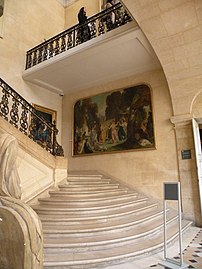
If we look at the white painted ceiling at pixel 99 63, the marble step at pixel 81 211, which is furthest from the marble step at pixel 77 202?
the white painted ceiling at pixel 99 63

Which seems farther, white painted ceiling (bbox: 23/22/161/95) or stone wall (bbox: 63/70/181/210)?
stone wall (bbox: 63/70/181/210)

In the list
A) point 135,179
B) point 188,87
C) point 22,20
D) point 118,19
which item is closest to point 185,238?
point 135,179

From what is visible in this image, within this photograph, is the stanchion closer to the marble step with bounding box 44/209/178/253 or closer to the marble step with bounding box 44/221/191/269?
the marble step with bounding box 44/221/191/269

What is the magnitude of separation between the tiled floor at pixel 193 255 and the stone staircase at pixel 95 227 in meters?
0.38

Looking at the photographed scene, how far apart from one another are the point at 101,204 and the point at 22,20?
8200mm

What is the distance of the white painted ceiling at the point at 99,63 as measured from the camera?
6.07 m

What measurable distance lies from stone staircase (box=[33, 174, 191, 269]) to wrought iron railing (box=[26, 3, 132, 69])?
4752mm

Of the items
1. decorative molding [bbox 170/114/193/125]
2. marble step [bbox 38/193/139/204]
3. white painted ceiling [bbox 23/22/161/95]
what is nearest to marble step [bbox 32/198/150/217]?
marble step [bbox 38/193/139/204]

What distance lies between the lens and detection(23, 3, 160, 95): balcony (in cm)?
611

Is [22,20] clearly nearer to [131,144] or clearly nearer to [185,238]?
[131,144]

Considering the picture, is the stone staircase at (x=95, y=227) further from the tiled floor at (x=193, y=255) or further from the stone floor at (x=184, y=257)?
the tiled floor at (x=193, y=255)

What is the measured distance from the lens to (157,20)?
5500mm

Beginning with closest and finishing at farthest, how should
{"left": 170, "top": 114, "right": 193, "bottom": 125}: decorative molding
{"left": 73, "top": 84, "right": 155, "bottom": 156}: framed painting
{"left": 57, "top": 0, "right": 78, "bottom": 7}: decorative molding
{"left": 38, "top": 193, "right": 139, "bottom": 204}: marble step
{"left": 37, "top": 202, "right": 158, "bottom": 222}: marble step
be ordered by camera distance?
1. {"left": 37, "top": 202, "right": 158, "bottom": 222}: marble step
2. {"left": 38, "top": 193, "right": 139, "bottom": 204}: marble step
3. {"left": 170, "top": 114, "right": 193, "bottom": 125}: decorative molding
4. {"left": 73, "top": 84, "right": 155, "bottom": 156}: framed painting
5. {"left": 57, "top": 0, "right": 78, "bottom": 7}: decorative molding

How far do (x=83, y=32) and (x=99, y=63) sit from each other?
46.9 inches
